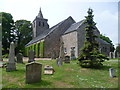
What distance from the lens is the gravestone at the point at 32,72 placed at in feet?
24.1

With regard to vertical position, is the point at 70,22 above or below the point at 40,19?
below

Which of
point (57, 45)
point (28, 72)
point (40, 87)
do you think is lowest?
point (40, 87)

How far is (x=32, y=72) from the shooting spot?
24.5 feet

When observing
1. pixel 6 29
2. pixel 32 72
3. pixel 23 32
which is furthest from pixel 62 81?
pixel 23 32

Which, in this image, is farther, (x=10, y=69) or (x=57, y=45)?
(x=57, y=45)

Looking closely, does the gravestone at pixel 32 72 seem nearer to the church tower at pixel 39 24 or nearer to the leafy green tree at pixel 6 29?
the leafy green tree at pixel 6 29

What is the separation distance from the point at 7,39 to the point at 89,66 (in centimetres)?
3791

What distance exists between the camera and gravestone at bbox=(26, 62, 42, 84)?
7330 millimetres

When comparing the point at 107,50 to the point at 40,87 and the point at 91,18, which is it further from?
the point at 40,87

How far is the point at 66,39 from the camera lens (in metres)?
33.0

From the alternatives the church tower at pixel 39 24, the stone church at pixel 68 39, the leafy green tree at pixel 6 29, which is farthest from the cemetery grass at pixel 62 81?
the church tower at pixel 39 24

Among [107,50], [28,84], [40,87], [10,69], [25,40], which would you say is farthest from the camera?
[25,40]

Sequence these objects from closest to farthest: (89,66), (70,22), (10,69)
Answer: (10,69) < (89,66) < (70,22)

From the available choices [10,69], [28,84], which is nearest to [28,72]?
[28,84]
